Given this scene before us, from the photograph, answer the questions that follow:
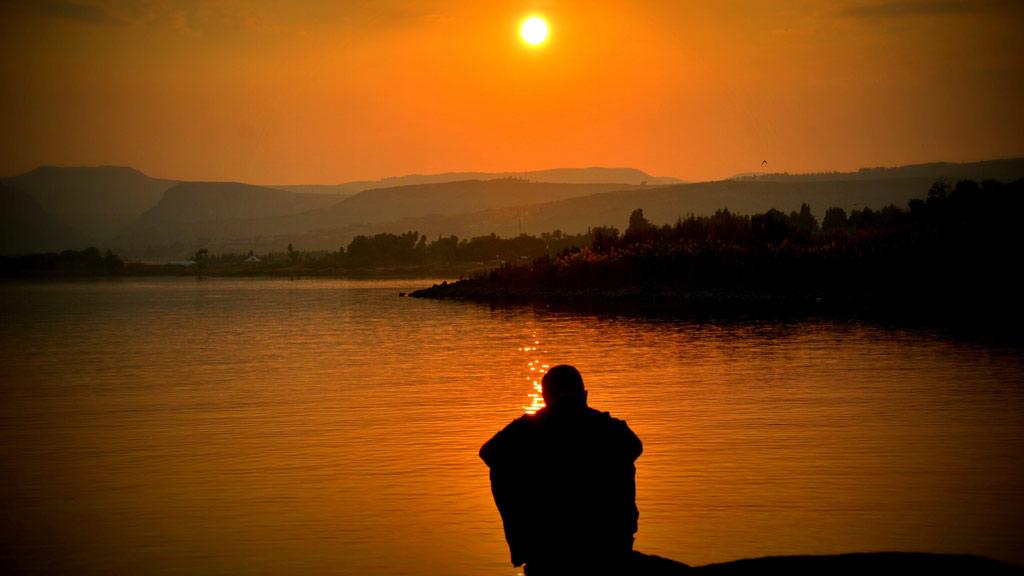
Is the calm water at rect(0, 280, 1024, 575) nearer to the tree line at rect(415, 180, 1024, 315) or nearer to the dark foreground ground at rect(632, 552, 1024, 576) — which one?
the dark foreground ground at rect(632, 552, 1024, 576)

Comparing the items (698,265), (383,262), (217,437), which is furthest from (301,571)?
(383,262)

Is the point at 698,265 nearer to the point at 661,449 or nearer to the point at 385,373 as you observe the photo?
the point at 385,373

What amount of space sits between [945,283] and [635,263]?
67.7 feet

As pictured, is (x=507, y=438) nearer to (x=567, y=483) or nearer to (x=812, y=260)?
(x=567, y=483)

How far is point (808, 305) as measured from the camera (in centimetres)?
6047

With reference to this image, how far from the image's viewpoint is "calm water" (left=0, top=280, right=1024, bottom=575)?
43.2ft

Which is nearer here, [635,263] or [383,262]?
[635,263]

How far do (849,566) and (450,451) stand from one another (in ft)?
35.2

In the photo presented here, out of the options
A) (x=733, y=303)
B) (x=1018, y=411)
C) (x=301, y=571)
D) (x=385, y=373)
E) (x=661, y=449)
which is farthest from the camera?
(x=733, y=303)

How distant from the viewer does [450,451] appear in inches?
730

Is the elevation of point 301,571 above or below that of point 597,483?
below

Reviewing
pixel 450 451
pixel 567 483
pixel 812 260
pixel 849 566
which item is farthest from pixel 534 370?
pixel 812 260

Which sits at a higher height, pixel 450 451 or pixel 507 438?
pixel 507 438

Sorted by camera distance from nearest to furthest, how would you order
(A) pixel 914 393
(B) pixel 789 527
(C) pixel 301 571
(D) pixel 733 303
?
(C) pixel 301 571 < (B) pixel 789 527 < (A) pixel 914 393 < (D) pixel 733 303
